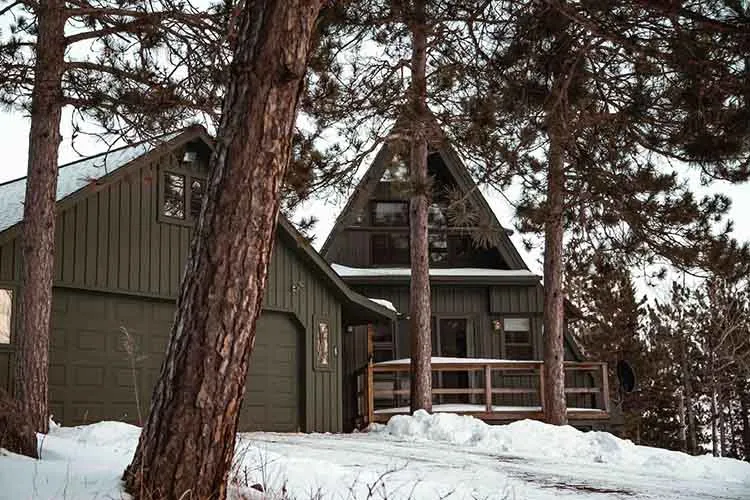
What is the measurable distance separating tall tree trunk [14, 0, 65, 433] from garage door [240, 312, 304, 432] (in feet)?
19.3

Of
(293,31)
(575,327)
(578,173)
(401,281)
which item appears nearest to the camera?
(293,31)

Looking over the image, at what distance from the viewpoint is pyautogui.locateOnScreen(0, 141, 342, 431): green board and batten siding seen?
45.3 ft

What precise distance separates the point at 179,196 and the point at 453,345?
9.08m

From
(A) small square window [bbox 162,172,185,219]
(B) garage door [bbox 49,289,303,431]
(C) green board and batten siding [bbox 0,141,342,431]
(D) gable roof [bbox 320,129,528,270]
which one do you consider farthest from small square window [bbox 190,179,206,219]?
(D) gable roof [bbox 320,129,528,270]

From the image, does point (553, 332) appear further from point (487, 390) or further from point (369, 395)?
point (369, 395)

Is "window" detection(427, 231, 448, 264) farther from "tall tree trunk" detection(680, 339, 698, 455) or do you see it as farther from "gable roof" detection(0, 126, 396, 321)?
"tall tree trunk" detection(680, 339, 698, 455)

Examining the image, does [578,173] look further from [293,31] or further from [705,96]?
[293,31]

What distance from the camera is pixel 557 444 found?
1409 cm

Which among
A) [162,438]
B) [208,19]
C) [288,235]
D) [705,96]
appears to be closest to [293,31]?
[162,438]

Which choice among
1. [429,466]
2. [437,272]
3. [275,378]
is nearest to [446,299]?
[437,272]

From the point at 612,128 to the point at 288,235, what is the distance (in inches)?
298

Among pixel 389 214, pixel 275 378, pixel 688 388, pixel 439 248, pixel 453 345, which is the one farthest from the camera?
pixel 688 388

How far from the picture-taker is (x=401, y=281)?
71.5 feet

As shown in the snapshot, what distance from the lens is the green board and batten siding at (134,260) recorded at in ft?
45.3
